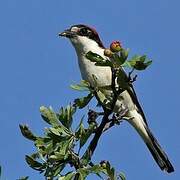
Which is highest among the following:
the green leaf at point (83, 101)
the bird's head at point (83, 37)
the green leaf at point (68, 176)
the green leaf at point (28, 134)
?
the bird's head at point (83, 37)

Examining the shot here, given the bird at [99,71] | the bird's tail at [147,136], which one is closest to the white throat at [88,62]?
the bird at [99,71]

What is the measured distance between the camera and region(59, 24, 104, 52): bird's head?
8.48 metres

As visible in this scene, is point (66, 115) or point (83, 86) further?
point (83, 86)

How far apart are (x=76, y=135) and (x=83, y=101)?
12.2 inches

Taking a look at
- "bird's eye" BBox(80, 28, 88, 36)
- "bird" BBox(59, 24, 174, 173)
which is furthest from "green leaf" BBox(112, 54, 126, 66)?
"bird's eye" BBox(80, 28, 88, 36)

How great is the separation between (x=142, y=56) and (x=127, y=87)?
22 cm

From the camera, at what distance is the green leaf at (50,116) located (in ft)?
13.4

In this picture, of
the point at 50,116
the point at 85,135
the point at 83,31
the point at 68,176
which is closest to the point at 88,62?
the point at 83,31

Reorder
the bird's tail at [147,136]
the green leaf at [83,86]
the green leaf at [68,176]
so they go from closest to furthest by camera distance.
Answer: the green leaf at [68,176]
the green leaf at [83,86]
the bird's tail at [147,136]

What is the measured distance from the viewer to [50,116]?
161 inches

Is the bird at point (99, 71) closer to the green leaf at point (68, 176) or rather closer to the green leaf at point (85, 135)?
the green leaf at point (85, 135)

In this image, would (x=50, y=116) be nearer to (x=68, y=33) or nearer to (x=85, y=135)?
(x=85, y=135)

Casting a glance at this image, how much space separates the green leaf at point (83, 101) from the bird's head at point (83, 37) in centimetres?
418

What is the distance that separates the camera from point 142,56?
3.91 metres
